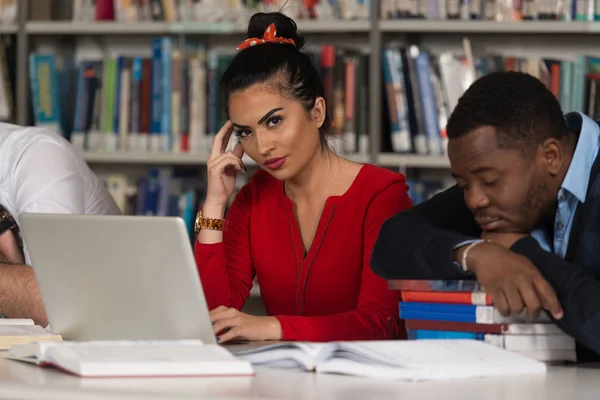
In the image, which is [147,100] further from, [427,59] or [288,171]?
[288,171]

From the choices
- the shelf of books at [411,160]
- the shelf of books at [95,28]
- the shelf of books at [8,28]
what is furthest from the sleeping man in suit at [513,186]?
the shelf of books at [8,28]

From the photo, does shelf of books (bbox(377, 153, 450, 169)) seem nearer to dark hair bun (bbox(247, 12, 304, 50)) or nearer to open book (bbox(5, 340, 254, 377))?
dark hair bun (bbox(247, 12, 304, 50))

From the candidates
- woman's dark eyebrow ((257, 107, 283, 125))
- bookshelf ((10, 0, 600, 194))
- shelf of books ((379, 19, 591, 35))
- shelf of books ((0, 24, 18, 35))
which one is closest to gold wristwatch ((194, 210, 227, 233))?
woman's dark eyebrow ((257, 107, 283, 125))

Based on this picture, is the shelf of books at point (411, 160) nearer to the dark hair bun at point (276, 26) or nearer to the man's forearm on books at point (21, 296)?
the dark hair bun at point (276, 26)

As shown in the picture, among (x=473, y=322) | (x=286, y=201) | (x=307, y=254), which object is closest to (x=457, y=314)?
(x=473, y=322)

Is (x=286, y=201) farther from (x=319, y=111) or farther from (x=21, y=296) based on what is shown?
(x=21, y=296)

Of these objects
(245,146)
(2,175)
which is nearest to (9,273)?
(2,175)

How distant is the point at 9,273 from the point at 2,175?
14.2 inches

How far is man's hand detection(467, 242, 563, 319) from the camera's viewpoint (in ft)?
4.15

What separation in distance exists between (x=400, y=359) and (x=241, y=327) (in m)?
0.45

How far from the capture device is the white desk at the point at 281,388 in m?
0.99

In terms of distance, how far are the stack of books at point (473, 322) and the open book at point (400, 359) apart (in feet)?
0.15

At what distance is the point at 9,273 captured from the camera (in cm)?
180

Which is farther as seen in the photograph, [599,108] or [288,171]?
[599,108]
